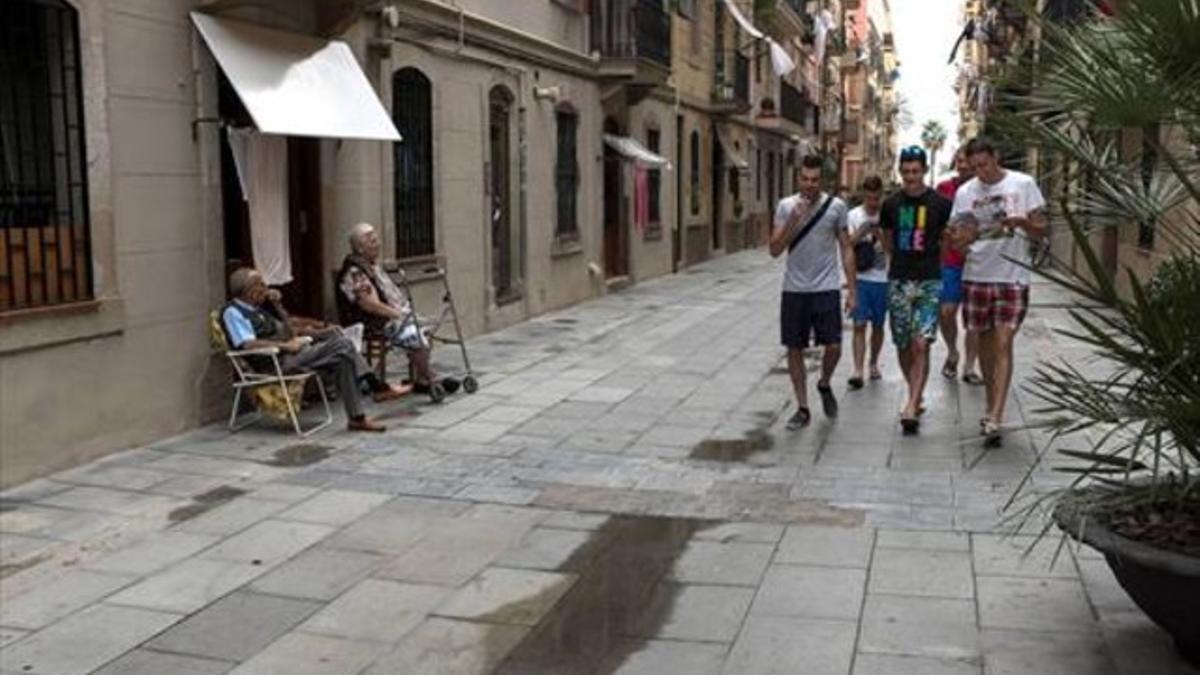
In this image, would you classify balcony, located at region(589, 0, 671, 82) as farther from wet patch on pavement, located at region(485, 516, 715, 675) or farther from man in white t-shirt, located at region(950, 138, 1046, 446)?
wet patch on pavement, located at region(485, 516, 715, 675)

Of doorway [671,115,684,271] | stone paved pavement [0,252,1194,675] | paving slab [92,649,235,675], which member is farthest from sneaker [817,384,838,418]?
doorway [671,115,684,271]

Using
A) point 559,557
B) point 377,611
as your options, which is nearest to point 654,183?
point 559,557

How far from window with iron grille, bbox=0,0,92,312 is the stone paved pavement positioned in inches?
43.3

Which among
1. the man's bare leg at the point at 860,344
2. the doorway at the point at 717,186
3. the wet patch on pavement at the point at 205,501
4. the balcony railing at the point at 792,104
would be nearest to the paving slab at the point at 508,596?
the wet patch on pavement at the point at 205,501

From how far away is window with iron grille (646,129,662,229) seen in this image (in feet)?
73.0

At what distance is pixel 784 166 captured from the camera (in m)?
43.8

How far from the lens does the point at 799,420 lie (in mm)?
8500

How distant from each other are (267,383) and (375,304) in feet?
4.61

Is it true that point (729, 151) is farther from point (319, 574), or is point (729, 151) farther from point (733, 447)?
point (319, 574)

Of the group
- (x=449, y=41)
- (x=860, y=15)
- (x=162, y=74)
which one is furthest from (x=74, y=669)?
(x=860, y=15)

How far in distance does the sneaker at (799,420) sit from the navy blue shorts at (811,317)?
46 centimetres

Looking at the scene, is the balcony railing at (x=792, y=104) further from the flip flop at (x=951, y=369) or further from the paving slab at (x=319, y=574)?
the paving slab at (x=319, y=574)

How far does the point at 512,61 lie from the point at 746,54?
1801 centimetres

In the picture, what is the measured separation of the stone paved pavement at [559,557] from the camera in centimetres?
452
